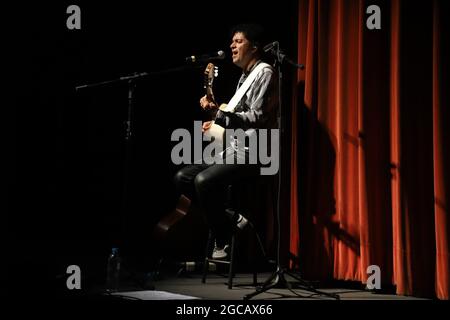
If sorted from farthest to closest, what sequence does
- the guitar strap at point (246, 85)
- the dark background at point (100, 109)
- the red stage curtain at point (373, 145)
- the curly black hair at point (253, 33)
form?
the dark background at point (100, 109) < the curly black hair at point (253, 33) < the guitar strap at point (246, 85) < the red stage curtain at point (373, 145)

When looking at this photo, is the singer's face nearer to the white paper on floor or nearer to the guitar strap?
the guitar strap

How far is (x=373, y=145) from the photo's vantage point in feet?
9.60

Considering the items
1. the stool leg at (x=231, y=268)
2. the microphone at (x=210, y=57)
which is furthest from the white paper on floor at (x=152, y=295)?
the microphone at (x=210, y=57)

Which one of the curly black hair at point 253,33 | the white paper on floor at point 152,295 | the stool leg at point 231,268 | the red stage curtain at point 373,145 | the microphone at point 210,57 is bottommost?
the white paper on floor at point 152,295

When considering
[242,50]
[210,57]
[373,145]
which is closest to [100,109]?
[242,50]

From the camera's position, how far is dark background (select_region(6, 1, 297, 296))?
14.0 ft

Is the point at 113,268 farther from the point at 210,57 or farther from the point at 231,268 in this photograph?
the point at 210,57

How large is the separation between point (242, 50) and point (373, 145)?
109cm

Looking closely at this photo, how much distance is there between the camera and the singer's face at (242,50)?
3.36 m

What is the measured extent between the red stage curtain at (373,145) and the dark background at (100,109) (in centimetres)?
103

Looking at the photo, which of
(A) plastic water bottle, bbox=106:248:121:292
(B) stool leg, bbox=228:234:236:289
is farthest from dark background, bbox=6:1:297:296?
(B) stool leg, bbox=228:234:236:289

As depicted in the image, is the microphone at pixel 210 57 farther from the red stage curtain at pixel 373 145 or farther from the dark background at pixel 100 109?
the dark background at pixel 100 109

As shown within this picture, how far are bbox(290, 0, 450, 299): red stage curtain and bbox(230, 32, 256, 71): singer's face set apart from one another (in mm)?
414

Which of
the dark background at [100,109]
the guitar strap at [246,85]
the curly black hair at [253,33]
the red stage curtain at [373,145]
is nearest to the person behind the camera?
the red stage curtain at [373,145]
